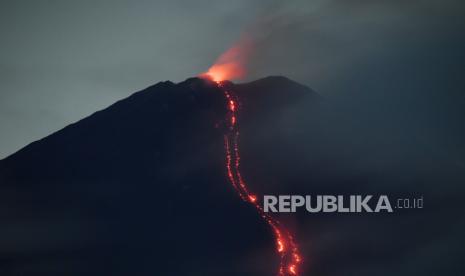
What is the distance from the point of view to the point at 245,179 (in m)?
52.1

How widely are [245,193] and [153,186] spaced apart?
336 inches

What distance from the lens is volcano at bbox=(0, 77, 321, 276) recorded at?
149 ft

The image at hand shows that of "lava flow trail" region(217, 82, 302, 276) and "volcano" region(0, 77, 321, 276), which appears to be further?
"volcano" region(0, 77, 321, 276)

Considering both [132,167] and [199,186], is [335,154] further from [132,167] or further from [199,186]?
[132,167]

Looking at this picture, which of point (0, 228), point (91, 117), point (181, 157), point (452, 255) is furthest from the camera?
point (91, 117)

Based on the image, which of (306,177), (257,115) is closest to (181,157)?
(257,115)

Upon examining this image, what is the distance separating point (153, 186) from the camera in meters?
53.8

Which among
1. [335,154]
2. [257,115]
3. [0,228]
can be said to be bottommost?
[0,228]

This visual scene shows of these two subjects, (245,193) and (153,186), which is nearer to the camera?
(245,193)

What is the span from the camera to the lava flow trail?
41.5 metres

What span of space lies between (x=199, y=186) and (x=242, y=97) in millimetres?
14656

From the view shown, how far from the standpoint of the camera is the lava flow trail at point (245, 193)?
41500 millimetres

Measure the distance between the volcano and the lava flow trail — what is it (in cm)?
65

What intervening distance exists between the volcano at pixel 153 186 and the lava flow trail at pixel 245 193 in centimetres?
65
